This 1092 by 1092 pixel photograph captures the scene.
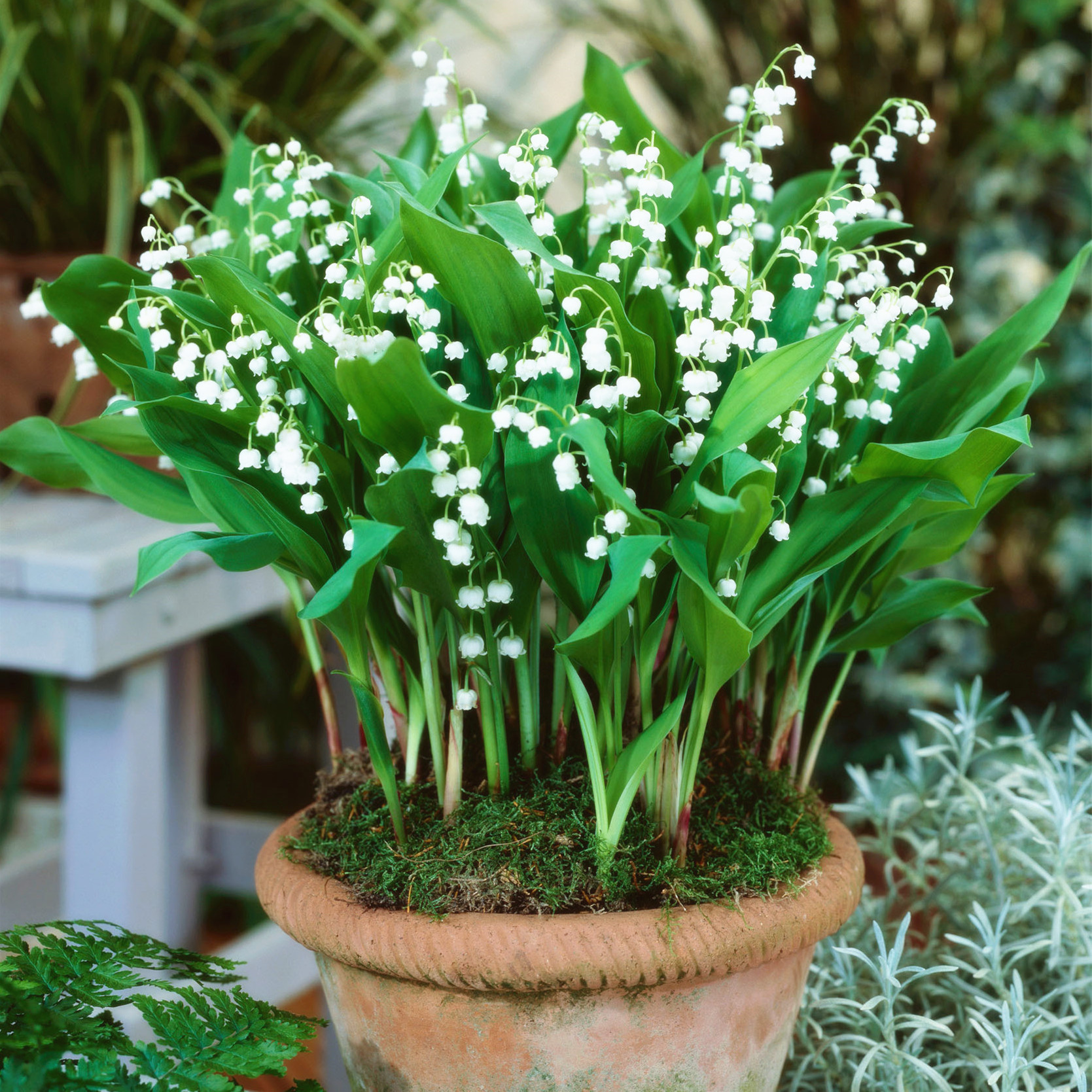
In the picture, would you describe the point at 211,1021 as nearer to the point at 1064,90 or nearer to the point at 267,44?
the point at 267,44

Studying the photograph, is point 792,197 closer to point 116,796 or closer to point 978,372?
point 978,372

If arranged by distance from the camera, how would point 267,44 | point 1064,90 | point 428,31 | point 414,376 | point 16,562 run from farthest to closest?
point 1064,90 → point 428,31 → point 267,44 → point 16,562 → point 414,376

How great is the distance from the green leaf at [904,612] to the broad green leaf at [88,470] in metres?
0.35

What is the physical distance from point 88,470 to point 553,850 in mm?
284

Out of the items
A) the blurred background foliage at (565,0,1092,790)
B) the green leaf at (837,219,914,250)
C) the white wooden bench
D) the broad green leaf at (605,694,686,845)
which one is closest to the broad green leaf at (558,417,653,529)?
the broad green leaf at (605,694,686,845)

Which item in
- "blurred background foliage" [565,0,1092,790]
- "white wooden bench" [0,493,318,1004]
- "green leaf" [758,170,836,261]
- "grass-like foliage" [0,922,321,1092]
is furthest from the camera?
"blurred background foliage" [565,0,1092,790]

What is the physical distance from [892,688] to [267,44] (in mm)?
1358

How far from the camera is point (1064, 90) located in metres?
1.83

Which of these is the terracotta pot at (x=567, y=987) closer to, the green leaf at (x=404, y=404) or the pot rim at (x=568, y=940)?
the pot rim at (x=568, y=940)

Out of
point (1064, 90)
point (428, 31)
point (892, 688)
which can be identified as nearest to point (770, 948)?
point (428, 31)

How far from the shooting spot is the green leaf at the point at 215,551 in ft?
1.47

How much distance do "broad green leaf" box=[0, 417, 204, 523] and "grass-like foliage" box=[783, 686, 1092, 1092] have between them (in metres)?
0.40

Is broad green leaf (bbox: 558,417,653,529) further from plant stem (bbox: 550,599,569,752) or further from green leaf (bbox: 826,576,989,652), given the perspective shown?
green leaf (bbox: 826,576,989,652)

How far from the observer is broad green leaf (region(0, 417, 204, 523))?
534mm
